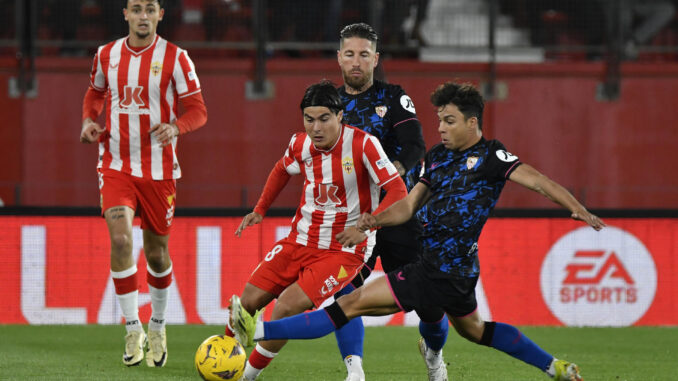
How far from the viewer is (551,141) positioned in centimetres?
1317

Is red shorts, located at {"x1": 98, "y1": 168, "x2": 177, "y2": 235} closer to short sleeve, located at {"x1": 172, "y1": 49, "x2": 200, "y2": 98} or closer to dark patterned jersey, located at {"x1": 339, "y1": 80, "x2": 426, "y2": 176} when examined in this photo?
short sleeve, located at {"x1": 172, "y1": 49, "x2": 200, "y2": 98}

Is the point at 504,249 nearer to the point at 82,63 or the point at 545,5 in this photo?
the point at 545,5

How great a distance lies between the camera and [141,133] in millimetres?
6043

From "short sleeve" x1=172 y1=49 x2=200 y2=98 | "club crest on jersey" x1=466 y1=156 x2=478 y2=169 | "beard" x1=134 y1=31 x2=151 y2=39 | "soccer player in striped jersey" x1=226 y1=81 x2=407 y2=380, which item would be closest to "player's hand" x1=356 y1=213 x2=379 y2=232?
"soccer player in striped jersey" x1=226 y1=81 x2=407 y2=380

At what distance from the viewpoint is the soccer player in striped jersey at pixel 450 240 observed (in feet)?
15.4

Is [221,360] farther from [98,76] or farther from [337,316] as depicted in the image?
[98,76]

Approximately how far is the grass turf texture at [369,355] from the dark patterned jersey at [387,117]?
4.68ft

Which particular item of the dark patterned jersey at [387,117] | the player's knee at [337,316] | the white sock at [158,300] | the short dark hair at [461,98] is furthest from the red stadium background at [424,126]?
the player's knee at [337,316]

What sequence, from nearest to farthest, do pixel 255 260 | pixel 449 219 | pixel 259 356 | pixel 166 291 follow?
pixel 449 219 < pixel 259 356 < pixel 166 291 < pixel 255 260

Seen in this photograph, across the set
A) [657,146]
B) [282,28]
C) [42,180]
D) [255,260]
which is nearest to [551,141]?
[657,146]

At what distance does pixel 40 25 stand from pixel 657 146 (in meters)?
8.43

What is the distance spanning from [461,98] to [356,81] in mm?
876

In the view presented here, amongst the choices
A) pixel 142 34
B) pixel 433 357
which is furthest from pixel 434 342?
pixel 142 34

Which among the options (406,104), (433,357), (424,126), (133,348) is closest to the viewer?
(433,357)
